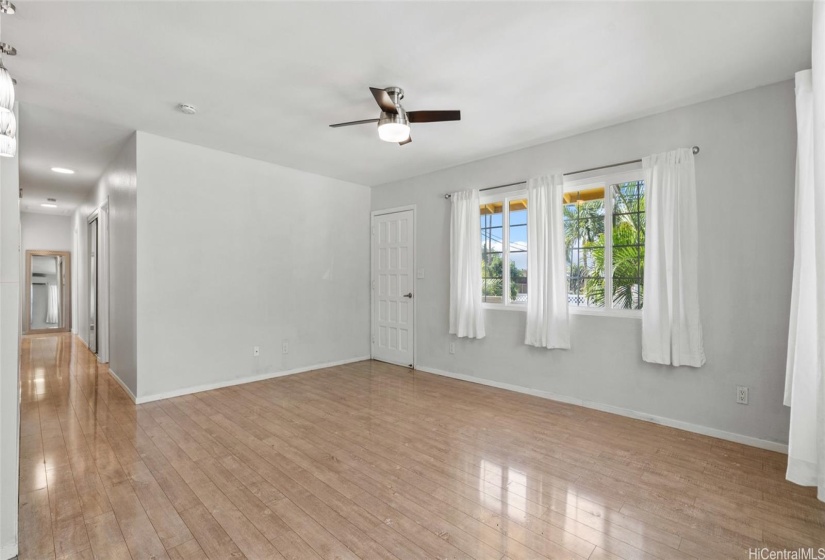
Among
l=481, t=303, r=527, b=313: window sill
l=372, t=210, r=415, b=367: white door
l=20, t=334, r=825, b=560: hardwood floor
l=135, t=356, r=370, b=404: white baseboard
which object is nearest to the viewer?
l=20, t=334, r=825, b=560: hardwood floor

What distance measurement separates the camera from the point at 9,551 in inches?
68.3

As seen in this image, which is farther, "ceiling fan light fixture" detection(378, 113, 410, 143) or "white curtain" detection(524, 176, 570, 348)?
"white curtain" detection(524, 176, 570, 348)

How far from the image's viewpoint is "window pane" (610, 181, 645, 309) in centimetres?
359

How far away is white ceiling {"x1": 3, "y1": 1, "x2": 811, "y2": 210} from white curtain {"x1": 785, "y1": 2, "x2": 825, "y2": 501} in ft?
1.95

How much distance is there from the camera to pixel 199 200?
4316mm

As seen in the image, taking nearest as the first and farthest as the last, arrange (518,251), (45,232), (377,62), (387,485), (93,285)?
(387,485), (377,62), (518,251), (93,285), (45,232)

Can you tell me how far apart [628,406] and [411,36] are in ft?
11.6

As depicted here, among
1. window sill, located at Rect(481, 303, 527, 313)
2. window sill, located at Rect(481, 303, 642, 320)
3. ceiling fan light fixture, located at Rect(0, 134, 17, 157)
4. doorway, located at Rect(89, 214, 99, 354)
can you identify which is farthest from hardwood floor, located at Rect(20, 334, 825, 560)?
doorway, located at Rect(89, 214, 99, 354)

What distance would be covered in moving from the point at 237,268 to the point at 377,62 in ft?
9.97

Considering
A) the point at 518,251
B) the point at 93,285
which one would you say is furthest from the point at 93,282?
the point at 518,251

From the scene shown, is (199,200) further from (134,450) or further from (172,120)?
(134,450)

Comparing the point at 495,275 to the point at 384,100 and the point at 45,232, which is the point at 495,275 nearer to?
the point at 384,100

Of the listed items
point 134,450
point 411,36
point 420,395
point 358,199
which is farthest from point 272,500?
point 358,199

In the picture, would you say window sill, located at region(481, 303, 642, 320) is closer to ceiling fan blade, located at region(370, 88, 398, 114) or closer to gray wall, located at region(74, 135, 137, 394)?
ceiling fan blade, located at region(370, 88, 398, 114)
